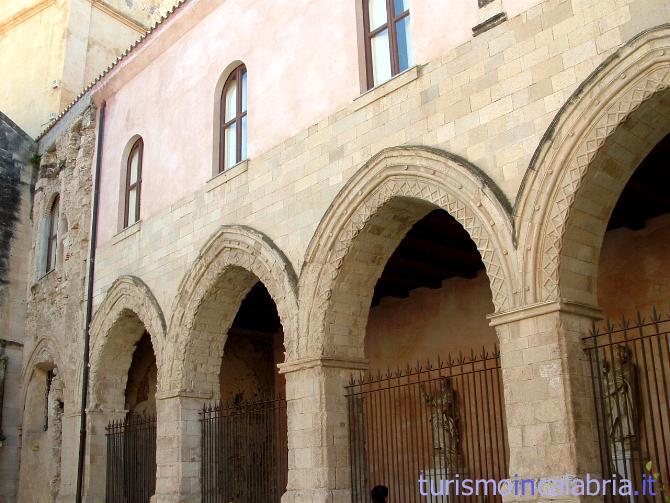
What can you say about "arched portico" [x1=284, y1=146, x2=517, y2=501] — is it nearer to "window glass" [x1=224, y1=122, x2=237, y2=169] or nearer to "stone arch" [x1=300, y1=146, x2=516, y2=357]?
"stone arch" [x1=300, y1=146, x2=516, y2=357]

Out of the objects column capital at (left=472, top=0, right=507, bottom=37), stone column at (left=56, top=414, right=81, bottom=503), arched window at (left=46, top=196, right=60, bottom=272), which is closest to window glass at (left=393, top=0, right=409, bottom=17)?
column capital at (left=472, top=0, right=507, bottom=37)

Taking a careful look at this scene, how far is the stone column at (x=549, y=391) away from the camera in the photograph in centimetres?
635

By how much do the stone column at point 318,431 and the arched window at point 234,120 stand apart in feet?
11.7

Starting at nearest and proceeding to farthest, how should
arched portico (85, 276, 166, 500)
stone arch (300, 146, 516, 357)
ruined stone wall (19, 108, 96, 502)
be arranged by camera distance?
1. stone arch (300, 146, 516, 357)
2. arched portico (85, 276, 166, 500)
3. ruined stone wall (19, 108, 96, 502)

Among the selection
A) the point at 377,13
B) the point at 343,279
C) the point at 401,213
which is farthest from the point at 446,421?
the point at 377,13

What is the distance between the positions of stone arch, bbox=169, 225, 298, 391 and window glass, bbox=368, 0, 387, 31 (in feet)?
9.63

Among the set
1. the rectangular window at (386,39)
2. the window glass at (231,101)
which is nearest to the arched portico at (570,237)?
the rectangular window at (386,39)

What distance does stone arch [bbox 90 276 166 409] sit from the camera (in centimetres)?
1248

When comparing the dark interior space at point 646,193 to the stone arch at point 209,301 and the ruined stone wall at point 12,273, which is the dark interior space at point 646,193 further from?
the ruined stone wall at point 12,273

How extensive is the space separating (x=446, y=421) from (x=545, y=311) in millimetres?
5209

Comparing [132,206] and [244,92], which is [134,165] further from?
[244,92]

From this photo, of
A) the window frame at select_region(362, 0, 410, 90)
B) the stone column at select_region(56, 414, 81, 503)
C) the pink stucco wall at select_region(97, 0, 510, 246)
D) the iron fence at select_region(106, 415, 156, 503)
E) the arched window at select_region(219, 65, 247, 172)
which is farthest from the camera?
the stone column at select_region(56, 414, 81, 503)

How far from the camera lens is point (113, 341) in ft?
41.9

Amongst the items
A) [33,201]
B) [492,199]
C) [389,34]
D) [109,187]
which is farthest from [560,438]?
[33,201]
